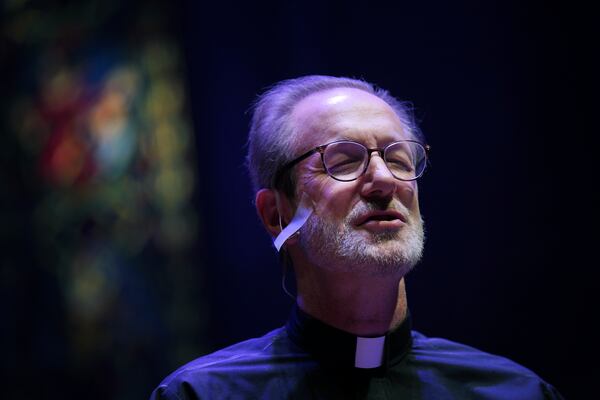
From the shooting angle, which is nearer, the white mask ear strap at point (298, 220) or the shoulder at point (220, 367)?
the shoulder at point (220, 367)

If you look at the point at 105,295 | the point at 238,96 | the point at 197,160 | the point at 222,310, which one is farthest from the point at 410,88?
the point at 105,295

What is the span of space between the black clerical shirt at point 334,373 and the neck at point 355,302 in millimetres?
36

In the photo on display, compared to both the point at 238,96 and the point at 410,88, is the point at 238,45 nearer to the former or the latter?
the point at 238,96

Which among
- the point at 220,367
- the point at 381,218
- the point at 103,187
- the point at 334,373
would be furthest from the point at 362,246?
the point at 103,187

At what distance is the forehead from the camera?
1.60m

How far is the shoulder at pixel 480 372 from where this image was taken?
161 centimetres

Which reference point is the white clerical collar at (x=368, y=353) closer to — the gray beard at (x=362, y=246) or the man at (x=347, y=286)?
the man at (x=347, y=286)

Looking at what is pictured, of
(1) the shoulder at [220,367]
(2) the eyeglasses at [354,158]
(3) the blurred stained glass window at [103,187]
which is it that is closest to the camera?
(1) the shoulder at [220,367]

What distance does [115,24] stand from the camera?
2615 millimetres

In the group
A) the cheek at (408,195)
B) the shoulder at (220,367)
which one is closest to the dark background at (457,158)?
the shoulder at (220,367)

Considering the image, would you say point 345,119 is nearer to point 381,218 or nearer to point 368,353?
point 381,218

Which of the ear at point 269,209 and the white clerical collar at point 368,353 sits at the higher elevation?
the ear at point 269,209

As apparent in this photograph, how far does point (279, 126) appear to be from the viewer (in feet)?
5.76

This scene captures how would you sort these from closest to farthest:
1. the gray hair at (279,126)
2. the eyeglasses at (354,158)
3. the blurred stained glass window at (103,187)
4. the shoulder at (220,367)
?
the shoulder at (220,367), the eyeglasses at (354,158), the gray hair at (279,126), the blurred stained glass window at (103,187)
